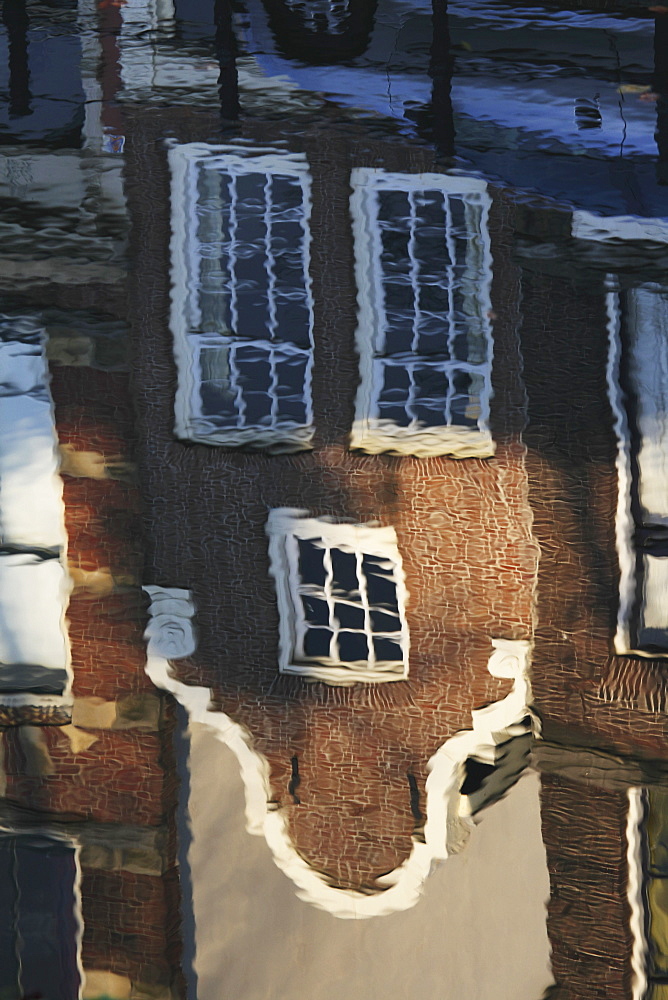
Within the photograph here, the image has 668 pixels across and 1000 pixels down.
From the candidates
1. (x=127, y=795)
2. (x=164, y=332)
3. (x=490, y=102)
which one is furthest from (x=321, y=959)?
(x=490, y=102)

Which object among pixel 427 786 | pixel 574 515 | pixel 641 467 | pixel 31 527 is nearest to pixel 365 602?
pixel 427 786

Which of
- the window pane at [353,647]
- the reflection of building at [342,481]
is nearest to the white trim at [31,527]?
the reflection of building at [342,481]

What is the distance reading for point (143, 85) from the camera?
99.1 inches

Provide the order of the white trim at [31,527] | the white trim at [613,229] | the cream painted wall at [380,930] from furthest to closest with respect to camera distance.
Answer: the white trim at [613,229] < the white trim at [31,527] < the cream painted wall at [380,930]

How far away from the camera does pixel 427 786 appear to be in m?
2.29

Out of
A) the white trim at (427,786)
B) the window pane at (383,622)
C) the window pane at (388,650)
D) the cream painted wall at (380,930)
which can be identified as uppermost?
the window pane at (383,622)

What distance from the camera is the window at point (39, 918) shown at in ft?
7.50

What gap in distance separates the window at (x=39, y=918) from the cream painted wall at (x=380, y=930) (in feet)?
Answer: 1.23

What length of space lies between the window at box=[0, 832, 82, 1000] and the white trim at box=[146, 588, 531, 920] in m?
0.57

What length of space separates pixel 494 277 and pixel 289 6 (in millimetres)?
1149

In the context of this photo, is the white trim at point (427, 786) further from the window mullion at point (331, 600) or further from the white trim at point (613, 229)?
the white trim at point (613, 229)

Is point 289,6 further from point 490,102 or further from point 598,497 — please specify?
point 598,497

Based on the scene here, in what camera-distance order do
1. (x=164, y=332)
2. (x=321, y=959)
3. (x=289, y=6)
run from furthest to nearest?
(x=289, y=6) < (x=164, y=332) < (x=321, y=959)

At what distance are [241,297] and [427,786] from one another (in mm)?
1587
